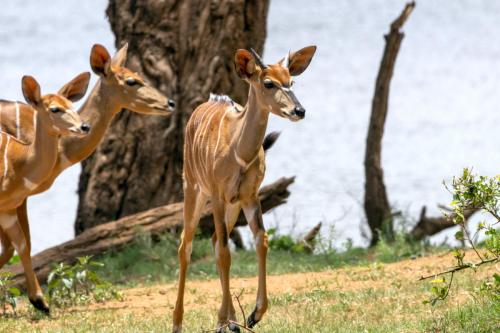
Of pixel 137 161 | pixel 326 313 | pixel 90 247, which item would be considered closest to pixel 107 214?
pixel 137 161

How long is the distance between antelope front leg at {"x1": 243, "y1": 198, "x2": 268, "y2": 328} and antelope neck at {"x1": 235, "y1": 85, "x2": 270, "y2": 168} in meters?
0.26

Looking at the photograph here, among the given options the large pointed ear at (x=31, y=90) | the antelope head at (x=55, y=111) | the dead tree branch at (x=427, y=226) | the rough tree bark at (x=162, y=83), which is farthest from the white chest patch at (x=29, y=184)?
the dead tree branch at (x=427, y=226)

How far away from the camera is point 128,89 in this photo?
860 centimetres

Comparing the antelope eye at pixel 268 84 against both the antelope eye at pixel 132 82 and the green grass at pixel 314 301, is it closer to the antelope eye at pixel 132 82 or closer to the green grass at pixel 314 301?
the green grass at pixel 314 301

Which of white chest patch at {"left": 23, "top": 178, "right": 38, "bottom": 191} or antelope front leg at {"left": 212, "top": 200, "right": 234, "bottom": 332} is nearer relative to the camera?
antelope front leg at {"left": 212, "top": 200, "right": 234, "bottom": 332}

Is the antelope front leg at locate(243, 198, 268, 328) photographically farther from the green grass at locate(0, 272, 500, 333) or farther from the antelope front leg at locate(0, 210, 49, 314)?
the antelope front leg at locate(0, 210, 49, 314)

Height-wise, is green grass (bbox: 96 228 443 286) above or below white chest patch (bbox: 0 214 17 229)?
below

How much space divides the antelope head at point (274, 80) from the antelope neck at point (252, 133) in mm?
59

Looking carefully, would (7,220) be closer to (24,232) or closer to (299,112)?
(24,232)

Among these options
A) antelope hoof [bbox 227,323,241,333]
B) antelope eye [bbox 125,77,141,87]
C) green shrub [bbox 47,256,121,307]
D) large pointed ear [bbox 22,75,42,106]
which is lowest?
antelope hoof [bbox 227,323,241,333]

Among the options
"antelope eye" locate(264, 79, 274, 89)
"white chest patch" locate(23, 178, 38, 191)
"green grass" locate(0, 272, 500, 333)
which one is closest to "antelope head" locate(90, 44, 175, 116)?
"white chest patch" locate(23, 178, 38, 191)

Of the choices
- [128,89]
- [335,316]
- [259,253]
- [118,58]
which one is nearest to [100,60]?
[118,58]

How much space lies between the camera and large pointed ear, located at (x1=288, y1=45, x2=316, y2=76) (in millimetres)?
6617

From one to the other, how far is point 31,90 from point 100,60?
0.93 m
